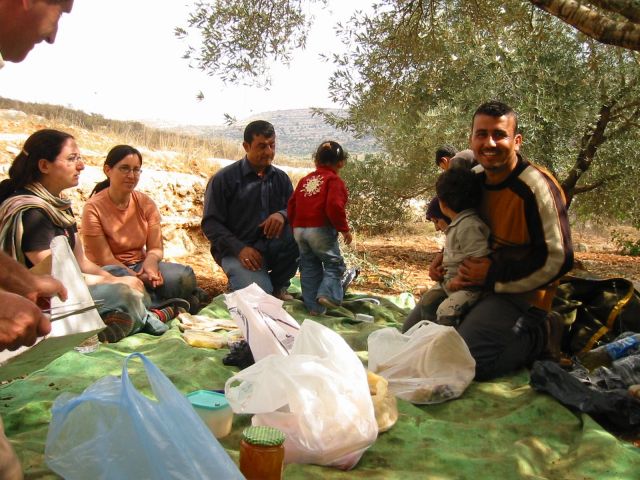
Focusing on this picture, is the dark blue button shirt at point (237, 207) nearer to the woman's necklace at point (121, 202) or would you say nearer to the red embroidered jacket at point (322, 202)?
the red embroidered jacket at point (322, 202)

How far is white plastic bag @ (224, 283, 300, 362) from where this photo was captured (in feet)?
11.2

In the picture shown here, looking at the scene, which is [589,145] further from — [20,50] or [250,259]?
[20,50]

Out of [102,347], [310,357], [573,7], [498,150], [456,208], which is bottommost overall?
[102,347]

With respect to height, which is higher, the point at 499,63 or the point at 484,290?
the point at 499,63

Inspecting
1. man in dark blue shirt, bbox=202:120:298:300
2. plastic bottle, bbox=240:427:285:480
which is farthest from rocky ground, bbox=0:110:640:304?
plastic bottle, bbox=240:427:285:480

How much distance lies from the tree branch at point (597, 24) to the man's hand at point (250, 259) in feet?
9.84

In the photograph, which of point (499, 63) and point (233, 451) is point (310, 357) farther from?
point (499, 63)

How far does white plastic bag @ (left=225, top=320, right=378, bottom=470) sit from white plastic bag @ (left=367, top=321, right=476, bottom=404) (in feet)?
2.76

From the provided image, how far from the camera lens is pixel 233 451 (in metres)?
2.58

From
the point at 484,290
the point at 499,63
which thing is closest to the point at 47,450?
the point at 484,290

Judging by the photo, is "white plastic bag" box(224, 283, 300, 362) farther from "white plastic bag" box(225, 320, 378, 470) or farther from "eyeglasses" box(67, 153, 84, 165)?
"eyeglasses" box(67, 153, 84, 165)

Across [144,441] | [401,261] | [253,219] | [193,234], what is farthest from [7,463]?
[401,261]

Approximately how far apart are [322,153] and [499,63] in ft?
11.7

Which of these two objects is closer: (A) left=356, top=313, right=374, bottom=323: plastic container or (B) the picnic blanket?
(B) the picnic blanket
